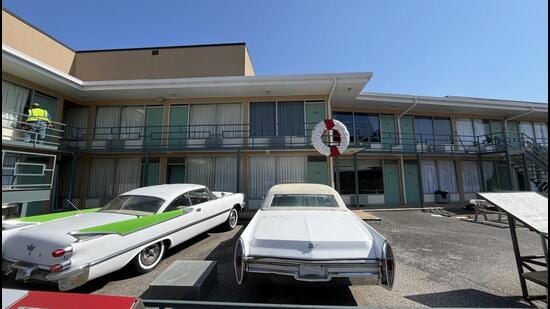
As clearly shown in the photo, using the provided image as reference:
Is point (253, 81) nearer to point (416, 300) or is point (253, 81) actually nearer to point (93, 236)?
point (93, 236)

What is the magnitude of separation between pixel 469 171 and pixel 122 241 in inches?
643

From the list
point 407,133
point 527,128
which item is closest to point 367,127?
point 407,133

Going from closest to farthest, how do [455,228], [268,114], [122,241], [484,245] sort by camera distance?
[122,241]
[484,245]
[455,228]
[268,114]

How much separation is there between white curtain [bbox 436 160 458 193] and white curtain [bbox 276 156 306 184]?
788 cm

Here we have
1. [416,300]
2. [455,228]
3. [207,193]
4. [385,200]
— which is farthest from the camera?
[385,200]

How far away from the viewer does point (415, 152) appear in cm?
1250

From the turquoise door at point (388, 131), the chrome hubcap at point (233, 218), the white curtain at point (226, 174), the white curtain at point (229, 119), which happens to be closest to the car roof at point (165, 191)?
the chrome hubcap at point (233, 218)

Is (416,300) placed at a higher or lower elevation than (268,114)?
A: lower

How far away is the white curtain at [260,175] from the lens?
1123 centimetres

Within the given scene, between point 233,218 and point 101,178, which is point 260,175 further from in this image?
point 101,178

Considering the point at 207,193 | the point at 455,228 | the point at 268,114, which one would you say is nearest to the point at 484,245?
the point at 455,228

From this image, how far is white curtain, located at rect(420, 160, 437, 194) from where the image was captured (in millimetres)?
13602

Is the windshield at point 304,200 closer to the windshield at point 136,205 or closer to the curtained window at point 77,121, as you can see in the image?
→ the windshield at point 136,205

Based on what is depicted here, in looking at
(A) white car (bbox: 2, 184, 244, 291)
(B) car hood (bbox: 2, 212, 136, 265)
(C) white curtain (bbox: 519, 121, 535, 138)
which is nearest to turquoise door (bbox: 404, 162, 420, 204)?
(C) white curtain (bbox: 519, 121, 535, 138)
